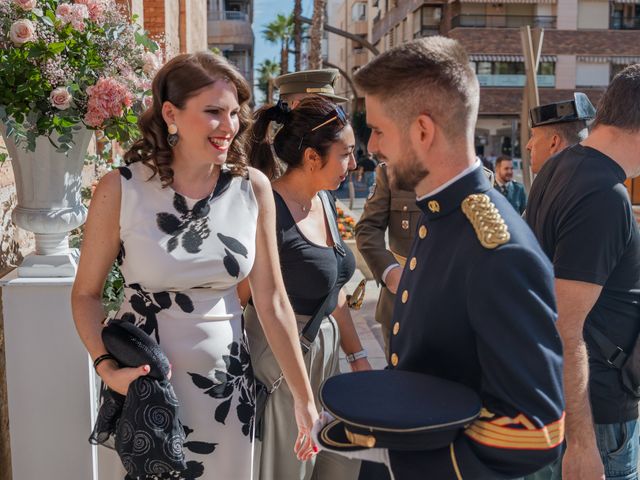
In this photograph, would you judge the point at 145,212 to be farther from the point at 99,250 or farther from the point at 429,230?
the point at 429,230

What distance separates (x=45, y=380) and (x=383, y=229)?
2.06 metres

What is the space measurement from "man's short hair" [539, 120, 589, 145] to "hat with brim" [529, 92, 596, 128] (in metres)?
0.02

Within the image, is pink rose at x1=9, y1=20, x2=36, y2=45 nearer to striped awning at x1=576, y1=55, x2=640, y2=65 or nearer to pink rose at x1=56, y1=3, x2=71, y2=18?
pink rose at x1=56, y1=3, x2=71, y2=18

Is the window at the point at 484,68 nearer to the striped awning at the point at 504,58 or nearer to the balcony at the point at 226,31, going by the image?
the striped awning at the point at 504,58

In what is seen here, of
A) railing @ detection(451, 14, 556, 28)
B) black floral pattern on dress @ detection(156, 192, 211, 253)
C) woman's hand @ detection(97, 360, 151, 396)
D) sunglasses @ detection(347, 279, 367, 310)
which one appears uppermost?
railing @ detection(451, 14, 556, 28)

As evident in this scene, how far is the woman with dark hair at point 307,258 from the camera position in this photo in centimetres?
287

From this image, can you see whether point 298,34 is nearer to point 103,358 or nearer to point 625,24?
point 625,24

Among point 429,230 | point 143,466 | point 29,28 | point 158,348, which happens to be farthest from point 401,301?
point 29,28

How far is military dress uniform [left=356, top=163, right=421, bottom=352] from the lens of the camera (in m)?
4.14

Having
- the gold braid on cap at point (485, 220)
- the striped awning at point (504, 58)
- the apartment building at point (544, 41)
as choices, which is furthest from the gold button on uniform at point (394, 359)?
the striped awning at point (504, 58)

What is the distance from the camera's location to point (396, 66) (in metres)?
1.56

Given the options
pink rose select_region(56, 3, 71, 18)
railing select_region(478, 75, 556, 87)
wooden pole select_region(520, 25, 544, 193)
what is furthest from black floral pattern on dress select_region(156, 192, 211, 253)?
railing select_region(478, 75, 556, 87)

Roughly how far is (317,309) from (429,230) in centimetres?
136

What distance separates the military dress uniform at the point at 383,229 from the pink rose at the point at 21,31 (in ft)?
6.52
